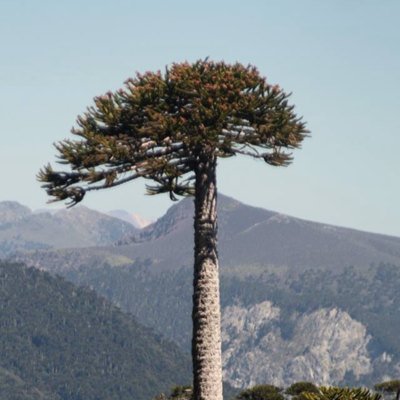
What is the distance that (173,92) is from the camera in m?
34.8

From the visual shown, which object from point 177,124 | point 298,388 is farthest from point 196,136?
point 298,388

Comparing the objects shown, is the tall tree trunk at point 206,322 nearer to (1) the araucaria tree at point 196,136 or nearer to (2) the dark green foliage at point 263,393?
(1) the araucaria tree at point 196,136

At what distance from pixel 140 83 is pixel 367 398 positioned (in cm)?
1675

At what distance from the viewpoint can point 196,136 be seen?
110 feet

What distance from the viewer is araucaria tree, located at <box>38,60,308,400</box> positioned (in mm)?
33781

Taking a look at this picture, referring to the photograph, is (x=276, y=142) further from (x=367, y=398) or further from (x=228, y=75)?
(x=367, y=398)

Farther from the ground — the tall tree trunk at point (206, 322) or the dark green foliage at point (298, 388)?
the tall tree trunk at point (206, 322)

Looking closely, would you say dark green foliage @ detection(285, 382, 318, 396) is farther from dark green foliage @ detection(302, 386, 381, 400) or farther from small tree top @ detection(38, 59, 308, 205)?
dark green foliage @ detection(302, 386, 381, 400)

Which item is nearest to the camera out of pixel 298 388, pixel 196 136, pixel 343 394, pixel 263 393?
pixel 343 394

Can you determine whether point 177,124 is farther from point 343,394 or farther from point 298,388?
point 298,388

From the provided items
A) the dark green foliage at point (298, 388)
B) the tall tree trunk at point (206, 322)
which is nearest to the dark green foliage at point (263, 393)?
the dark green foliage at point (298, 388)

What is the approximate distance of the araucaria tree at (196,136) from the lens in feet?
111

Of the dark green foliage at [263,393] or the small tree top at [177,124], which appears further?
the dark green foliage at [263,393]

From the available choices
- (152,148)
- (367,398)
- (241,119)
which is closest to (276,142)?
(241,119)
